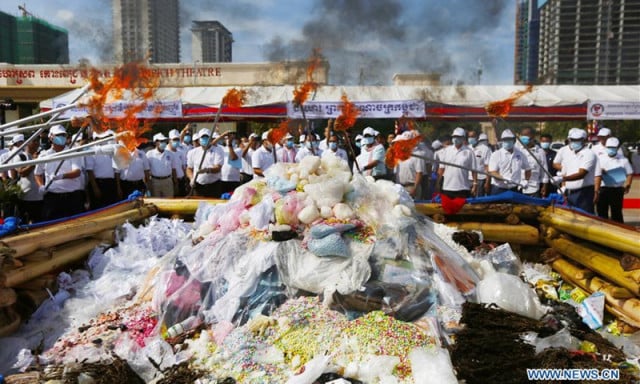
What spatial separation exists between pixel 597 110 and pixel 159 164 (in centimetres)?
1021

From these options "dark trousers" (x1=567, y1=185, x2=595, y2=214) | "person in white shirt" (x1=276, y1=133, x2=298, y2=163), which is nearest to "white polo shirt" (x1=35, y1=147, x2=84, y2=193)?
"person in white shirt" (x1=276, y1=133, x2=298, y2=163)

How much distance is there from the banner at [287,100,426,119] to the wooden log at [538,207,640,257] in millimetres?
5944

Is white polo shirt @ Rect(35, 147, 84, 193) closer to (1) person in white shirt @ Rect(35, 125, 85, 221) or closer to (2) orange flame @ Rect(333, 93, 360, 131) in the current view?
(1) person in white shirt @ Rect(35, 125, 85, 221)

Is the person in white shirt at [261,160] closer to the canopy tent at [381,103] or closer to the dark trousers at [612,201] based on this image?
the canopy tent at [381,103]

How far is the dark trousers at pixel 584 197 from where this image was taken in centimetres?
808

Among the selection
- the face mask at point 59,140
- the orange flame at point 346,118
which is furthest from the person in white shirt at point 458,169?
the face mask at point 59,140

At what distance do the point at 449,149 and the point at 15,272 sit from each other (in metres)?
7.47

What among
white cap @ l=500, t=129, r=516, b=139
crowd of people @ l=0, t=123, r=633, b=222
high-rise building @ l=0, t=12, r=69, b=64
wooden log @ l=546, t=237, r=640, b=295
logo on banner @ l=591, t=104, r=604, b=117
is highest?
high-rise building @ l=0, t=12, r=69, b=64

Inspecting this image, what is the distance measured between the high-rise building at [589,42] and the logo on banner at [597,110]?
4.54 ft

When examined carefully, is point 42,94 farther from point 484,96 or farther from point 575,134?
point 575,134

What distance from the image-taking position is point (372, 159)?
9133 millimetres

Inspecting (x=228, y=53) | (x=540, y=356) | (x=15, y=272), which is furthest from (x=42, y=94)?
(x=540, y=356)

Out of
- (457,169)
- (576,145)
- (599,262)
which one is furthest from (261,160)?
(599,262)

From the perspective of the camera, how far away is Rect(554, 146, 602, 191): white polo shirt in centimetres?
788
